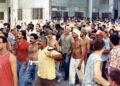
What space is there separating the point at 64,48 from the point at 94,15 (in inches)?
1075

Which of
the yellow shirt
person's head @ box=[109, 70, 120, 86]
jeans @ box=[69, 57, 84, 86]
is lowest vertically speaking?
jeans @ box=[69, 57, 84, 86]

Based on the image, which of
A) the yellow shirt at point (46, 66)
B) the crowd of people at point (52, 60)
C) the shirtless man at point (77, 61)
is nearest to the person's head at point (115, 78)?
the crowd of people at point (52, 60)

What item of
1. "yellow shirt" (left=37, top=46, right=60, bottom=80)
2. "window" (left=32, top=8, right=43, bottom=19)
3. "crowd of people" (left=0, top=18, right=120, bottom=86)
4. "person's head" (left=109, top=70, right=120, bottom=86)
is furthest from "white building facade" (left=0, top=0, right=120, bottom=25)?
"person's head" (left=109, top=70, right=120, bottom=86)

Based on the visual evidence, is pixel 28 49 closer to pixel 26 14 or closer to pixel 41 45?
pixel 41 45

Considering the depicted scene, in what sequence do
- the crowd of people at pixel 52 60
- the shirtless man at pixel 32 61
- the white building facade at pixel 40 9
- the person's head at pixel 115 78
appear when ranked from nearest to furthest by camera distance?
the person's head at pixel 115 78 → the crowd of people at pixel 52 60 → the shirtless man at pixel 32 61 → the white building facade at pixel 40 9

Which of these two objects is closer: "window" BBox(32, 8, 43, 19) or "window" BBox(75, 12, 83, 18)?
"window" BBox(32, 8, 43, 19)

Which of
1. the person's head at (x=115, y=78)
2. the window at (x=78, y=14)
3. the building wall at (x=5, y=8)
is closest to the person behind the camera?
the person's head at (x=115, y=78)

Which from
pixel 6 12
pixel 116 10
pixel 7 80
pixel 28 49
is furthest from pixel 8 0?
pixel 7 80

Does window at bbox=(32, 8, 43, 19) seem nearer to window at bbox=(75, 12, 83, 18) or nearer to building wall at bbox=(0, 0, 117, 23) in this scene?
building wall at bbox=(0, 0, 117, 23)

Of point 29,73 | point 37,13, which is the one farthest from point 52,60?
point 37,13

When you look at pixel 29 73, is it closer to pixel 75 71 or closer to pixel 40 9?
pixel 75 71

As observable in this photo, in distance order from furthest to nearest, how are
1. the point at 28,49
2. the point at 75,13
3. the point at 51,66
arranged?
the point at 75,13 < the point at 28,49 < the point at 51,66

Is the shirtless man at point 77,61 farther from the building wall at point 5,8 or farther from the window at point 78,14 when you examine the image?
the window at point 78,14

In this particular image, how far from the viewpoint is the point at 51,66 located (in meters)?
6.66
